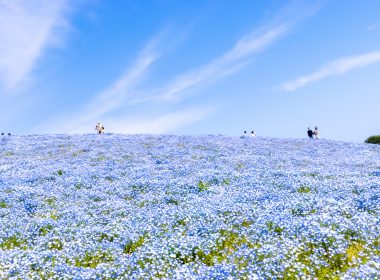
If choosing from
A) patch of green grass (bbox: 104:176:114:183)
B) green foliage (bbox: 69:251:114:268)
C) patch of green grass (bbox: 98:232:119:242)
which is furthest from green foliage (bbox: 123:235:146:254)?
patch of green grass (bbox: 104:176:114:183)

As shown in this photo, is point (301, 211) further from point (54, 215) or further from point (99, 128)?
point (99, 128)

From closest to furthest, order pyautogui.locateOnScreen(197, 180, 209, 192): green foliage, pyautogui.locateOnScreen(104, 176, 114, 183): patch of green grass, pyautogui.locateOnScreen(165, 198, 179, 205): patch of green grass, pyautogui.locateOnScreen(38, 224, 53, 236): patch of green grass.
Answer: pyautogui.locateOnScreen(38, 224, 53, 236): patch of green grass, pyautogui.locateOnScreen(165, 198, 179, 205): patch of green grass, pyautogui.locateOnScreen(197, 180, 209, 192): green foliage, pyautogui.locateOnScreen(104, 176, 114, 183): patch of green grass

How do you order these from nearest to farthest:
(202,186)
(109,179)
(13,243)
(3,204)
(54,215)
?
(13,243) < (54,215) < (3,204) < (202,186) < (109,179)

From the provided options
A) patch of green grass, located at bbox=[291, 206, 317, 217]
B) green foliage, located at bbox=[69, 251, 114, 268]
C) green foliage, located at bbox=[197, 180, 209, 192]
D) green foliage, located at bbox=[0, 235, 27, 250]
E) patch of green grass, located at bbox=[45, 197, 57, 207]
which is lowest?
green foliage, located at bbox=[69, 251, 114, 268]

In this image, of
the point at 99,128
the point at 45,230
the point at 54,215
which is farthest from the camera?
the point at 99,128

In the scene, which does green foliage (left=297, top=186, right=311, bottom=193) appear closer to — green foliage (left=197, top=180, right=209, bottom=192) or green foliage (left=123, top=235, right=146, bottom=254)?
green foliage (left=197, top=180, right=209, bottom=192)

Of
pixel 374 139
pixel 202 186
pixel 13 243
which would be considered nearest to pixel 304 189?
pixel 202 186

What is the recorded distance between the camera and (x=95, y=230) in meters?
10.0

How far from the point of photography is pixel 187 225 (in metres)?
10.0

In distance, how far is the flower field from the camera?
7426 mm

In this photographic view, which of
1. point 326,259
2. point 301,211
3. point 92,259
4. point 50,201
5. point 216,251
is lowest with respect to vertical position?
point 326,259

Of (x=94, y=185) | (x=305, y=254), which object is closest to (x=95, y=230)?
(x=305, y=254)

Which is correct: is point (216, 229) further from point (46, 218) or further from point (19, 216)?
point (19, 216)

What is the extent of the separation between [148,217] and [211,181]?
576 cm
